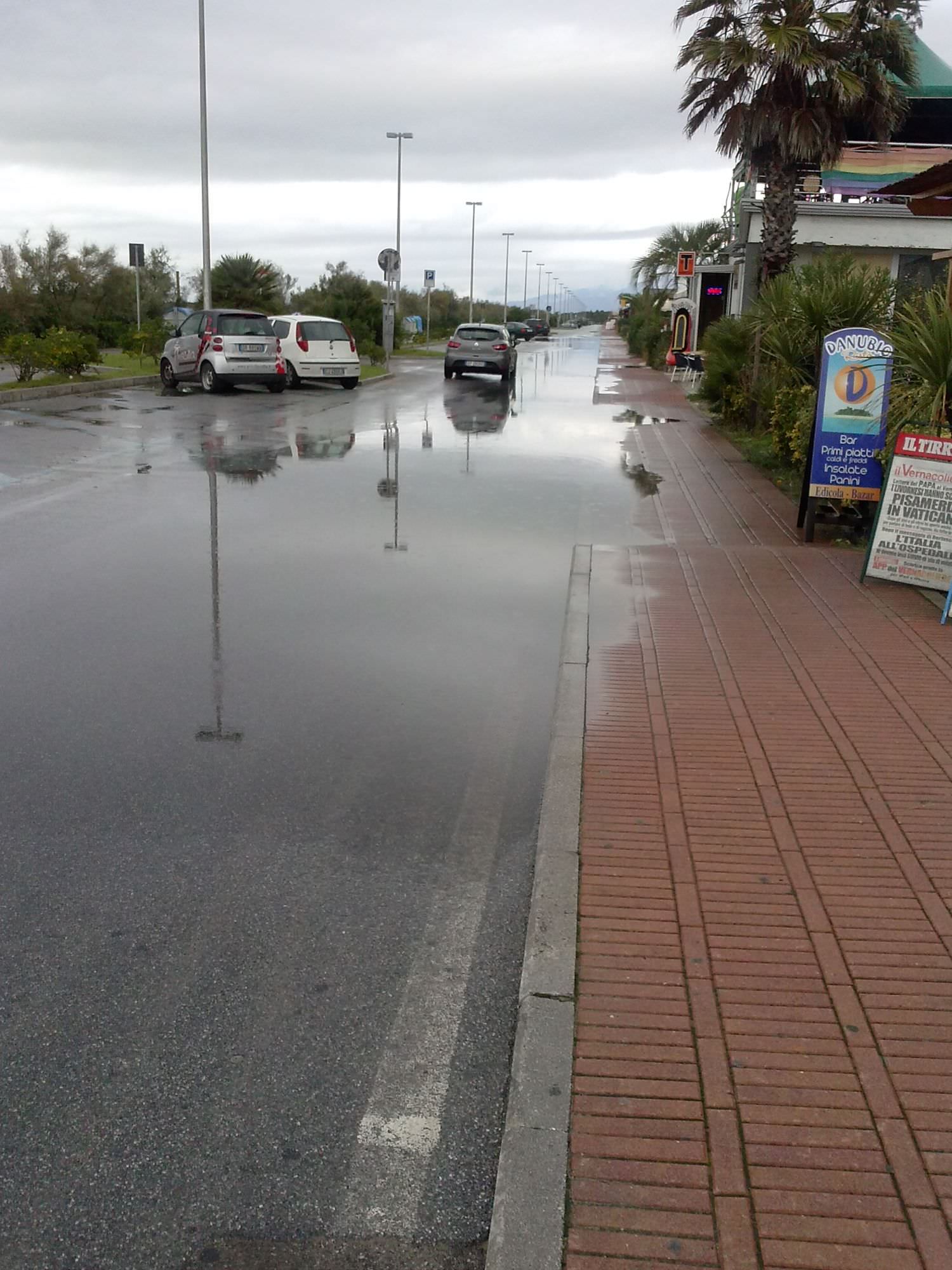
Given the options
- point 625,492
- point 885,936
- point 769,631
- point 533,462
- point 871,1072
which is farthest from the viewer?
point 533,462

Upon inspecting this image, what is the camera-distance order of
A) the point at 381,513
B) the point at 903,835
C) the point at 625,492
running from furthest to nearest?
1. the point at 625,492
2. the point at 381,513
3. the point at 903,835

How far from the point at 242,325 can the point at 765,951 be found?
78.9 feet

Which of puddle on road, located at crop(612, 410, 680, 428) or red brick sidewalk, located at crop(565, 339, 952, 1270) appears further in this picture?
puddle on road, located at crop(612, 410, 680, 428)

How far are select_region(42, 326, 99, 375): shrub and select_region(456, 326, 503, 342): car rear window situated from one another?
11.8 metres

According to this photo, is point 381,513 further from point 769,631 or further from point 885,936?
point 885,936

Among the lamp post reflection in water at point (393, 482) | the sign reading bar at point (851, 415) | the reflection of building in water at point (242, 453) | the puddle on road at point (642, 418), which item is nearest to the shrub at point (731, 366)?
the puddle on road at point (642, 418)

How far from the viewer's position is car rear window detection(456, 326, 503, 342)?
3512cm

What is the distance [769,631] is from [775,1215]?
5.37 m

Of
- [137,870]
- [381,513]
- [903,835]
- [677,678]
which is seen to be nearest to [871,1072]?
[903,835]

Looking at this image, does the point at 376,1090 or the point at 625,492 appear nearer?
the point at 376,1090

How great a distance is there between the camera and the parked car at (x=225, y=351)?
25766mm

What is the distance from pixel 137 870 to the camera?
459 centimetres

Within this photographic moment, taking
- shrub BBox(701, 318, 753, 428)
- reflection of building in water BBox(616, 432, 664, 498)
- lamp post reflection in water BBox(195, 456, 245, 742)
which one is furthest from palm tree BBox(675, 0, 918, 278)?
lamp post reflection in water BBox(195, 456, 245, 742)

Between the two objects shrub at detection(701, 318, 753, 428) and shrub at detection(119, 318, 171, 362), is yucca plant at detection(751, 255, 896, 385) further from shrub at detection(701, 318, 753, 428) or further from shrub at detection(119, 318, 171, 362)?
shrub at detection(119, 318, 171, 362)
